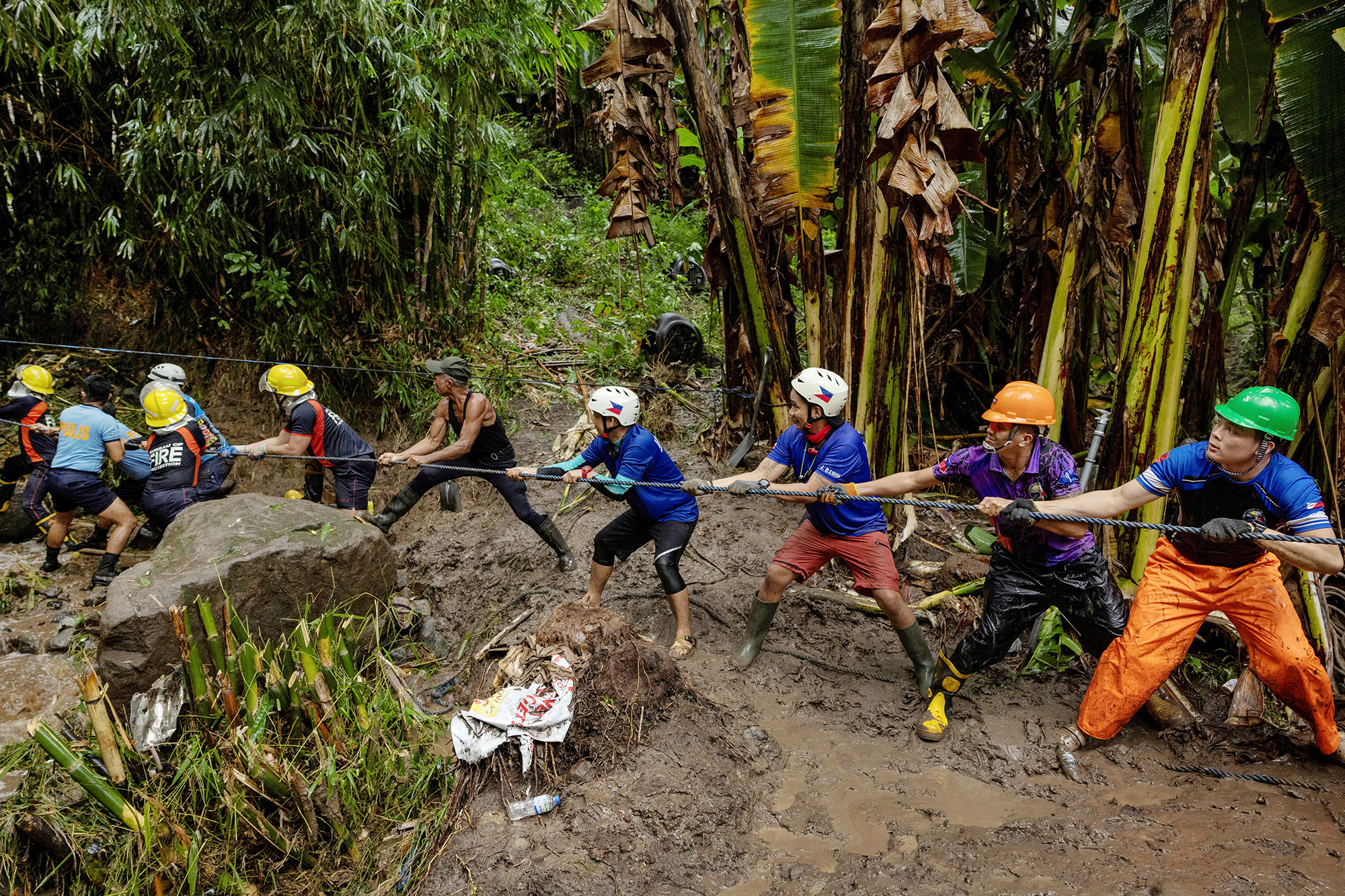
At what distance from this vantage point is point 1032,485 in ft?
12.3

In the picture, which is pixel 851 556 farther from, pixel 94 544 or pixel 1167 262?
pixel 94 544

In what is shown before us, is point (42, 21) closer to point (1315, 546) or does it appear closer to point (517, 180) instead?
point (517, 180)

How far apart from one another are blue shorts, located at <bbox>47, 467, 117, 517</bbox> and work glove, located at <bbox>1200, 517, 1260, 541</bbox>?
24.8 ft

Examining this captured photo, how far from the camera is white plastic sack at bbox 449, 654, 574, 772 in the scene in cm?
349

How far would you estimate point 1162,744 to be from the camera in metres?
3.85

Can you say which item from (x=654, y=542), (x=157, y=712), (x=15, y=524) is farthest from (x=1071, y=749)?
(x=15, y=524)

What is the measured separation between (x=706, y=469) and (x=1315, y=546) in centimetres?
444

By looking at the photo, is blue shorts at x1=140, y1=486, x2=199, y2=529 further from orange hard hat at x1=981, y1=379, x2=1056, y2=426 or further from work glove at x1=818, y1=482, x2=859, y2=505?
orange hard hat at x1=981, y1=379, x2=1056, y2=426

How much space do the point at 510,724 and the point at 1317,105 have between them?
456 centimetres

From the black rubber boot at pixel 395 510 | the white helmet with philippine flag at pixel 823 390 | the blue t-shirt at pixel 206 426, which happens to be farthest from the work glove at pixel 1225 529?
the blue t-shirt at pixel 206 426

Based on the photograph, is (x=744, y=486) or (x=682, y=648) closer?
(x=744, y=486)

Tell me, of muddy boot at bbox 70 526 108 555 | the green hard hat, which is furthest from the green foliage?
muddy boot at bbox 70 526 108 555

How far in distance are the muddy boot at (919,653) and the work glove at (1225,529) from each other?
5.05ft

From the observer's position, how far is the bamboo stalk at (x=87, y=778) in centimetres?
315
